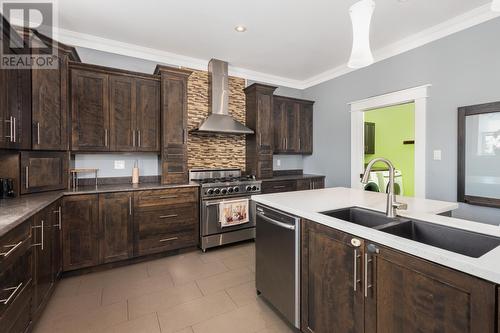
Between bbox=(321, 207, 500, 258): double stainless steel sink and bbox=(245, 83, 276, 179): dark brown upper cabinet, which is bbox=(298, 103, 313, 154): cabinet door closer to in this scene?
bbox=(245, 83, 276, 179): dark brown upper cabinet

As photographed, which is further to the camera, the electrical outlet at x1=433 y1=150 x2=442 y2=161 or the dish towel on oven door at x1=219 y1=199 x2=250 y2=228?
the dish towel on oven door at x1=219 y1=199 x2=250 y2=228

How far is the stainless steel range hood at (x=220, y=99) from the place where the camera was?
3.78 metres

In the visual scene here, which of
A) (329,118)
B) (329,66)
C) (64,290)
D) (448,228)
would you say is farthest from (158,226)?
(329,66)

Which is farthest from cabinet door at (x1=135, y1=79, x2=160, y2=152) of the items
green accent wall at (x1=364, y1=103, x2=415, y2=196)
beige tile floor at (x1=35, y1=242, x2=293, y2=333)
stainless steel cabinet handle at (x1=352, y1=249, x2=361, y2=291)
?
green accent wall at (x1=364, y1=103, x2=415, y2=196)

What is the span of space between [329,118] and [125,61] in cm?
348

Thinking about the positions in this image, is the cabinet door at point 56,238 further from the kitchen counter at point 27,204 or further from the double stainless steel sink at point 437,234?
the double stainless steel sink at point 437,234

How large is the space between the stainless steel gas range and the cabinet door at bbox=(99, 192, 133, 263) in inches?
35.4

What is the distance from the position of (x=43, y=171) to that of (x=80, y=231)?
0.75 metres

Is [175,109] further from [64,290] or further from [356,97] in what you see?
[356,97]

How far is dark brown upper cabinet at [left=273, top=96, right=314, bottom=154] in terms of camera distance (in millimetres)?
4426

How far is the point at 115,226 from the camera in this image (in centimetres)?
281

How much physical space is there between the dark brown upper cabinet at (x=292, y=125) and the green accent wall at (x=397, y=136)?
161 centimetres

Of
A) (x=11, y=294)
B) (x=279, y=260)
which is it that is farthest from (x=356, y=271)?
(x=11, y=294)

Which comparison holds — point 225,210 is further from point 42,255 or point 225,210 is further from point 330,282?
point 330,282
